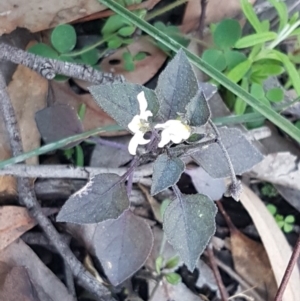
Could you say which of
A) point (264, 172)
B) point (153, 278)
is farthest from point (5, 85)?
point (264, 172)

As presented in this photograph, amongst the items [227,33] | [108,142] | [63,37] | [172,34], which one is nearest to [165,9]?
[172,34]

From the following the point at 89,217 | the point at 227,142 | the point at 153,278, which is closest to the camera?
the point at 89,217

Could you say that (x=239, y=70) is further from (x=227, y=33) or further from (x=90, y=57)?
(x=90, y=57)

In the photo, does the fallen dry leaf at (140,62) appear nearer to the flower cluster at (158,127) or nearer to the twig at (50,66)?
the twig at (50,66)

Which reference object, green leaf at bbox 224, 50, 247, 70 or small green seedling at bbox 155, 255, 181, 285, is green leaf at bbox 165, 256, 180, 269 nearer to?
small green seedling at bbox 155, 255, 181, 285

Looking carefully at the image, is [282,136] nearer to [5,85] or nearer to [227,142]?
[227,142]

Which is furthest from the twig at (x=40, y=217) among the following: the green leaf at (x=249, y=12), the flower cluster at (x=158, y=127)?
the green leaf at (x=249, y=12)
